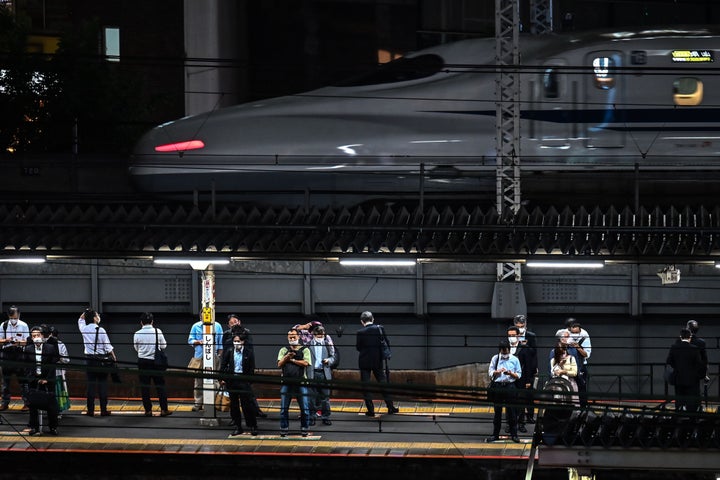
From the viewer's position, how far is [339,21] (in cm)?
2961

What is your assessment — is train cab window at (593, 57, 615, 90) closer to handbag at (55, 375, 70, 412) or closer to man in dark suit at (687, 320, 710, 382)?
man in dark suit at (687, 320, 710, 382)

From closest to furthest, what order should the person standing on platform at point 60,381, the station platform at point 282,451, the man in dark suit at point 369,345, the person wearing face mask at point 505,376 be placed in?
the station platform at point 282,451 < the person wearing face mask at point 505,376 < the person standing on platform at point 60,381 < the man in dark suit at point 369,345

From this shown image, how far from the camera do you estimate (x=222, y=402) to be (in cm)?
1820

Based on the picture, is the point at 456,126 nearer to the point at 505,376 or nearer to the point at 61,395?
the point at 505,376

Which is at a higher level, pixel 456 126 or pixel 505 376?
pixel 456 126

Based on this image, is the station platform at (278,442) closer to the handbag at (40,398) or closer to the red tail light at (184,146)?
the handbag at (40,398)

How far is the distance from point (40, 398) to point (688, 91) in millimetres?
10610

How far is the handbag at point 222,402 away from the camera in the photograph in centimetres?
1805

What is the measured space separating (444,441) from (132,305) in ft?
23.4

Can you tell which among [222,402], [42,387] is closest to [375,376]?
[222,402]

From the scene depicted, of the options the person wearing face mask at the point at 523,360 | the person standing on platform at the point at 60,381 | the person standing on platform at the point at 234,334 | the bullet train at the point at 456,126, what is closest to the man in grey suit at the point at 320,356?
the person standing on platform at the point at 234,334

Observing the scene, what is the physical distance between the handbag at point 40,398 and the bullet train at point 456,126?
12.4 feet

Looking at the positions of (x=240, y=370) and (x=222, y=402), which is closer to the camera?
(x=240, y=370)

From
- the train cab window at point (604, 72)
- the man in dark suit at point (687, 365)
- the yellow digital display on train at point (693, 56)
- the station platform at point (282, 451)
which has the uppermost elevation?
the yellow digital display on train at point (693, 56)
